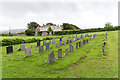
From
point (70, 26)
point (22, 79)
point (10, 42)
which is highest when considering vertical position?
point (70, 26)

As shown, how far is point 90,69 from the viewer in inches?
417

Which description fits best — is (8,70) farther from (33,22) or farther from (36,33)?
(33,22)

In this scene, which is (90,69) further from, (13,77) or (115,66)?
(13,77)

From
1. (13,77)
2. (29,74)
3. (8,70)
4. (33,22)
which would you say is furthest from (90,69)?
(33,22)

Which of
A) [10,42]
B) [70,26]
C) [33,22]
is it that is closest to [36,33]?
[10,42]

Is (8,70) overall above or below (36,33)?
below

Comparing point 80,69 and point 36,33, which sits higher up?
point 36,33

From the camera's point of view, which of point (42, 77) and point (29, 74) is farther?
point (29, 74)

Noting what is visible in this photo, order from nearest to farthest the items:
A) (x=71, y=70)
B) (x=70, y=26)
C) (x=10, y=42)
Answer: (x=71, y=70)
(x=10, y=42)
(x=70, y=26)

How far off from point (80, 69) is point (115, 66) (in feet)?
10.8

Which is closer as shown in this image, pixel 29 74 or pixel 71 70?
pixel 29 74

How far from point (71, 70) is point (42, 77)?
2.78 metres

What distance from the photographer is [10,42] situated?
2834 cm

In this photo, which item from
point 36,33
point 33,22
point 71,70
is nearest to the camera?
point 71,70
